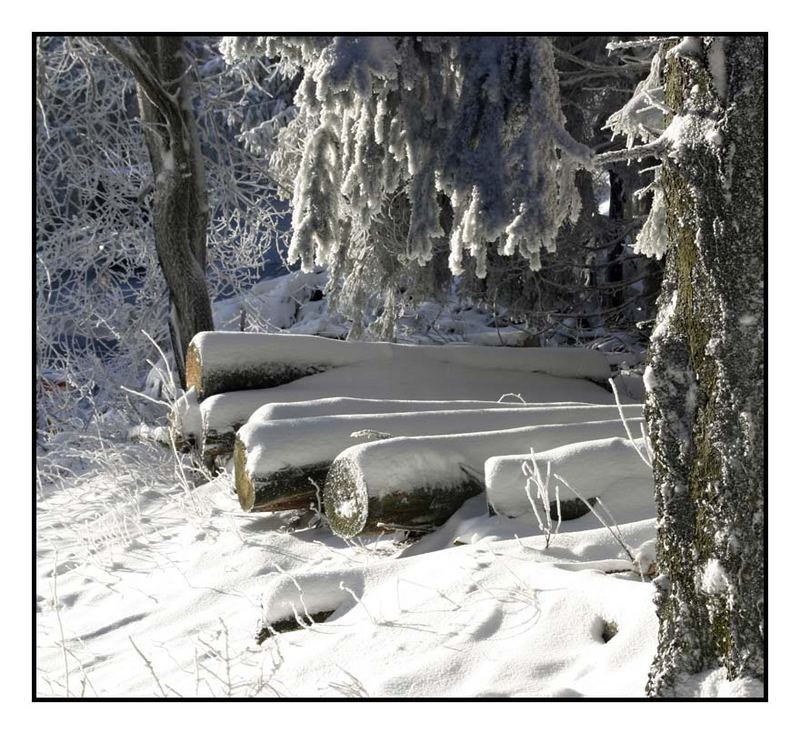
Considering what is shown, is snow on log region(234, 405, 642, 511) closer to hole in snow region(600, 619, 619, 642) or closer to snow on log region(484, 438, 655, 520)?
snow on log region(484, 438, 655, 520)

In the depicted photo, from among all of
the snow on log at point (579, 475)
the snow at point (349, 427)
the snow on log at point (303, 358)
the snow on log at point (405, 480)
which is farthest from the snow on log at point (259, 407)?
the snow on log at point (579, 475)

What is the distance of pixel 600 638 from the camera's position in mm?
2730

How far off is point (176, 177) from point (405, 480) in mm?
4577

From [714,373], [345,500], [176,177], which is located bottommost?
[345,500]

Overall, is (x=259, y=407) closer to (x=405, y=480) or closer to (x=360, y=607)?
(x=405, y=480)

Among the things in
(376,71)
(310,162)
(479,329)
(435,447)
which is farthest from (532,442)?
(479,329)

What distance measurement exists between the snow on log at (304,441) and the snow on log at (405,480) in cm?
24

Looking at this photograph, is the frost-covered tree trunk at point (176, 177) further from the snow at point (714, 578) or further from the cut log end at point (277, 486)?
the snow at point (714, 578)

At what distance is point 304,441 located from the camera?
4461 mm

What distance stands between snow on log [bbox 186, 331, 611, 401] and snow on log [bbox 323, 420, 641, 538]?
170 cm

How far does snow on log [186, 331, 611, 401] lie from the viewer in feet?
18.6

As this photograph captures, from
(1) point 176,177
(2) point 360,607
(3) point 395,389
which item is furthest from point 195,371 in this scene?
(2) point 360,607
